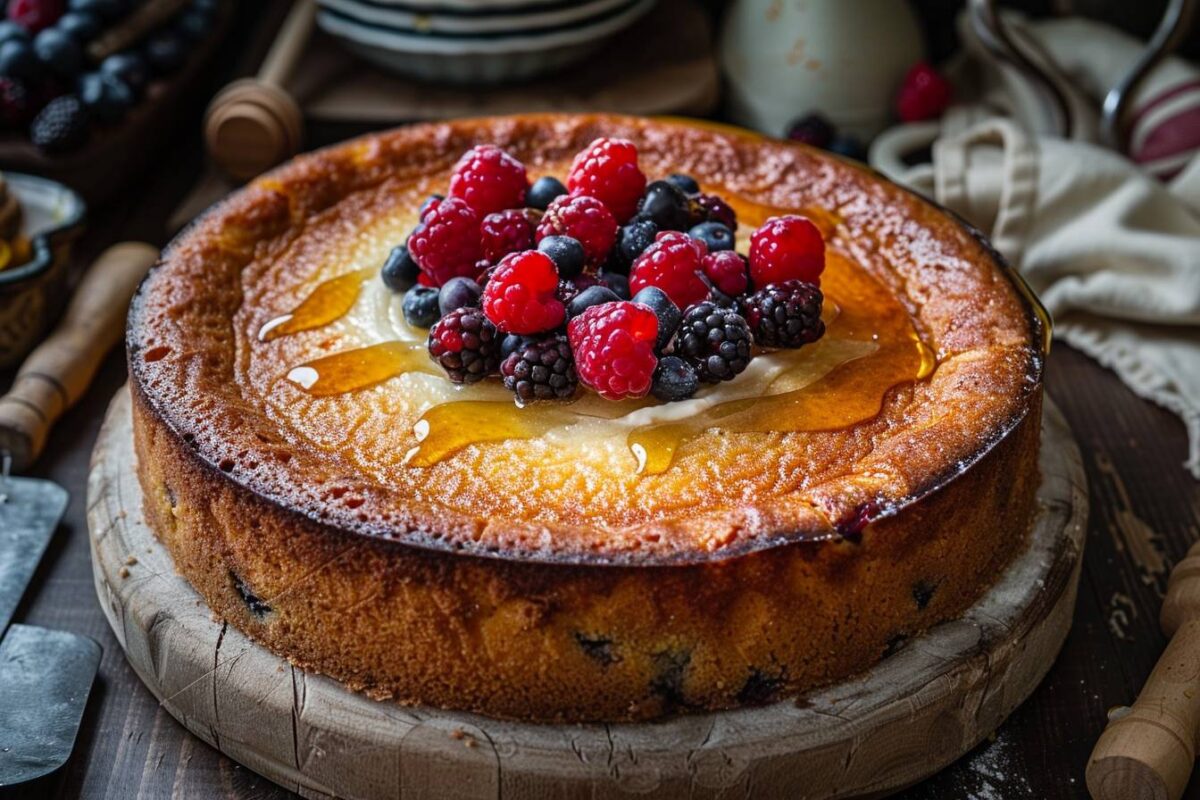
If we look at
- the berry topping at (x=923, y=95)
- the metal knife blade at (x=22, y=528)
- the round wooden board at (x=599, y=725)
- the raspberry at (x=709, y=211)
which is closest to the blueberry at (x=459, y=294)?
the raspberry at (x=709, y=211)

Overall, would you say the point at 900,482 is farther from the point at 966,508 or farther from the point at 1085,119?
the point at 1085,119

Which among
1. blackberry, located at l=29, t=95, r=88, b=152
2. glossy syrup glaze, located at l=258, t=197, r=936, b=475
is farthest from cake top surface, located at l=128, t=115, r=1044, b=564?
blackberry, located at l=29, t=95, r=88, b=152

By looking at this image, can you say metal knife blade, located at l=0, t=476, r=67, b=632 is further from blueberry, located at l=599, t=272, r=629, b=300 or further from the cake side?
blueberry, located at l=599, t=272, r=629, b=300

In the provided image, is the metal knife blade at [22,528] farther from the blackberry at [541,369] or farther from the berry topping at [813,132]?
the berry topping at [813,132]

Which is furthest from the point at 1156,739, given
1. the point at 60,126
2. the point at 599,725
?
the point at 60,126

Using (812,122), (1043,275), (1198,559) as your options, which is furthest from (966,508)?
(812,122)

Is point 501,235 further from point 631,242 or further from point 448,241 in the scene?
point 631,242
